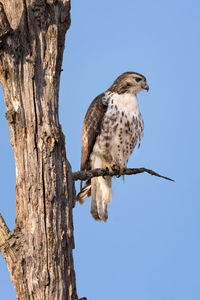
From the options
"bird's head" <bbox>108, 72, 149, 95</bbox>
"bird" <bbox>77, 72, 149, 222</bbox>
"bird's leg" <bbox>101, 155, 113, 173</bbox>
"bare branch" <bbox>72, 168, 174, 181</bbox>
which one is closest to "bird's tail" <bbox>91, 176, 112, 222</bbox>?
"bird" <bbox>77, 72, 149, 222</bbox>

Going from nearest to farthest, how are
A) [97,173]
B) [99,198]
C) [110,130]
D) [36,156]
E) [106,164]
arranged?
[36,156], [97,173], [110,130], [106,164], [99,198]

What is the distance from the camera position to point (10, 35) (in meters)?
4.39

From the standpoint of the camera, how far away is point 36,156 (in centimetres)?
431

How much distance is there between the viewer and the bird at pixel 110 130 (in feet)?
22.2

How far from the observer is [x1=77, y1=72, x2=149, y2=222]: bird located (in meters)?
6.75

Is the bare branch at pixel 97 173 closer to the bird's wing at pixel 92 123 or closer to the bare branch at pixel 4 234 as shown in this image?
the bird's wing at pixel 92 123

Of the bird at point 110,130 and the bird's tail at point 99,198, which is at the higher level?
the bird at point 110,130

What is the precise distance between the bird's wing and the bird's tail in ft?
1.54

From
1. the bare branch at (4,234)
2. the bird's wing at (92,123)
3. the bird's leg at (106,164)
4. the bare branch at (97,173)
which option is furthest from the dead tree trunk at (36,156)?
the bird's leg at (106,164)

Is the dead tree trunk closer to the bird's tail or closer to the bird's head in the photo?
the bird's head

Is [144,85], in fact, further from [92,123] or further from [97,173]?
[97,173]

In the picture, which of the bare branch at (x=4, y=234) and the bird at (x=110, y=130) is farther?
the bird at (x=110, y=130)

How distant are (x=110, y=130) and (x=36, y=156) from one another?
8.42ft

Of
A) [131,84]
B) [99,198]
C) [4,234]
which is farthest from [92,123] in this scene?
[4,234]
